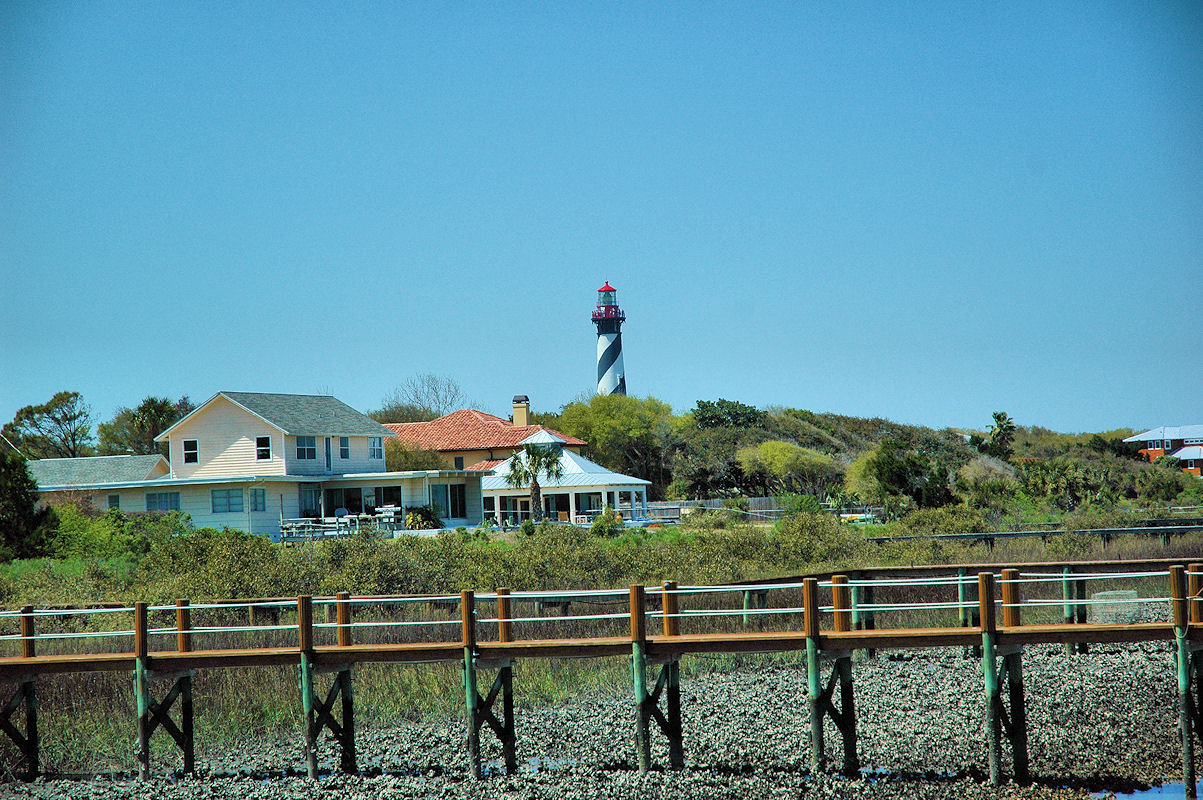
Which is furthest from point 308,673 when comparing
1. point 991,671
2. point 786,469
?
point 786,469

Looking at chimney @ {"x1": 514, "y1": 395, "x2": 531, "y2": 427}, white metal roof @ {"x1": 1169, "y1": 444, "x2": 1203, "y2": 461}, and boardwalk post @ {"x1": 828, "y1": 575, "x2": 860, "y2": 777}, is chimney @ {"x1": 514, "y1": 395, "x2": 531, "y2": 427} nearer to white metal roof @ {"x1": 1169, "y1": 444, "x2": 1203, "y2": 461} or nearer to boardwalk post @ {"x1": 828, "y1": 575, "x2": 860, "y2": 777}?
white metal roof @ {"x1": 1169, "y1": 444, "x2": 1203, "y2": 461}

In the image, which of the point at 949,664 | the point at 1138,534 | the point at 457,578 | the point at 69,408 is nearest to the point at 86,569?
the point at 457,578

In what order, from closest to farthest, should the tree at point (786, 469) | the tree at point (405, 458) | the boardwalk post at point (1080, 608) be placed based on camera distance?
the boardwalk post at point (1080, 608), the tree at point (405, 458), the tree at point (786, 469)

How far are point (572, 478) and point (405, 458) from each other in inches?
385

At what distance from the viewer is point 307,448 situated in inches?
1778

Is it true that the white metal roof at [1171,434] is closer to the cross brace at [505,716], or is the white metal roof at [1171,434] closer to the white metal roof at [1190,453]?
the white metal roof at [1190,453]

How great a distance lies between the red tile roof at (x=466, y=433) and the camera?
203 feet

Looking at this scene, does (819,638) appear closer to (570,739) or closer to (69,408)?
(570,739)

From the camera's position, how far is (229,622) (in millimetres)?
21109

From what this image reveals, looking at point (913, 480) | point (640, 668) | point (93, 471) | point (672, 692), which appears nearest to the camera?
point (640, 668)

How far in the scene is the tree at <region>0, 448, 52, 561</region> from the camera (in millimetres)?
33812

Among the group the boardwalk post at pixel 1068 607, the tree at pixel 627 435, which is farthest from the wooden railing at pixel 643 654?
the tree at pixel 627 435

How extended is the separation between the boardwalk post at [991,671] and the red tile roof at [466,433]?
47.7 meters

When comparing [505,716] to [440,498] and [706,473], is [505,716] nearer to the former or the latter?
[440,498]
